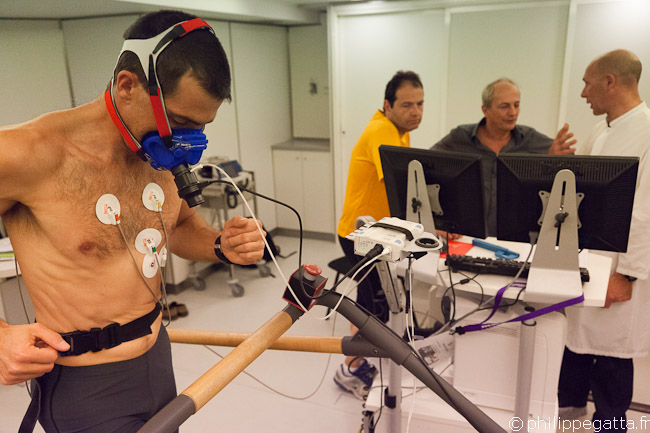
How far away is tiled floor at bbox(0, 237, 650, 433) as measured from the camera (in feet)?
8.30

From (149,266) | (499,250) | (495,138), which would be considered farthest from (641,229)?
A: (149,266)

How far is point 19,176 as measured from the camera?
1.05 meters

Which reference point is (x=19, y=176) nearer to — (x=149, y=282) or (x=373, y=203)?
(x=149, y=282)

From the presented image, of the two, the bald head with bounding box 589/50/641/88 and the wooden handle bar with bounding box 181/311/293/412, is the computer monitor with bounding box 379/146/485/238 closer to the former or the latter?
the wooden handle bar with bounding box 181/311/293/412

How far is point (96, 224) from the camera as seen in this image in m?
1.20

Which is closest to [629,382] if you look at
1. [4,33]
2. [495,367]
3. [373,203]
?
[495,367]

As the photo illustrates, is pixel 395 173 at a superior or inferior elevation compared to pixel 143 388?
superior

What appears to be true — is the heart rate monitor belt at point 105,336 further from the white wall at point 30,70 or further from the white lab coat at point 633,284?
the white wall at point 30,70

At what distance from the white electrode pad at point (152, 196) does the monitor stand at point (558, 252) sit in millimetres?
1222

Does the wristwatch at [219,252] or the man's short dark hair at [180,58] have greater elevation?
the man's short dark hair at [180,58]

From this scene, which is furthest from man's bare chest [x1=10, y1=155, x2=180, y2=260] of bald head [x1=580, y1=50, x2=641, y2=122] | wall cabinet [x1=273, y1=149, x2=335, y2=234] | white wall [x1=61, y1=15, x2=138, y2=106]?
wall cabinet [x1=273, y1=149, x2=335, y2=234]

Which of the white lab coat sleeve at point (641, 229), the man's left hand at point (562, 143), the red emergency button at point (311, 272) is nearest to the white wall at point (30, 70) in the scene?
the red emergency button at point (311, 272)

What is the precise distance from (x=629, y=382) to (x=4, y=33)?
421 cm

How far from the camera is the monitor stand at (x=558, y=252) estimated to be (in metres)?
1.68
